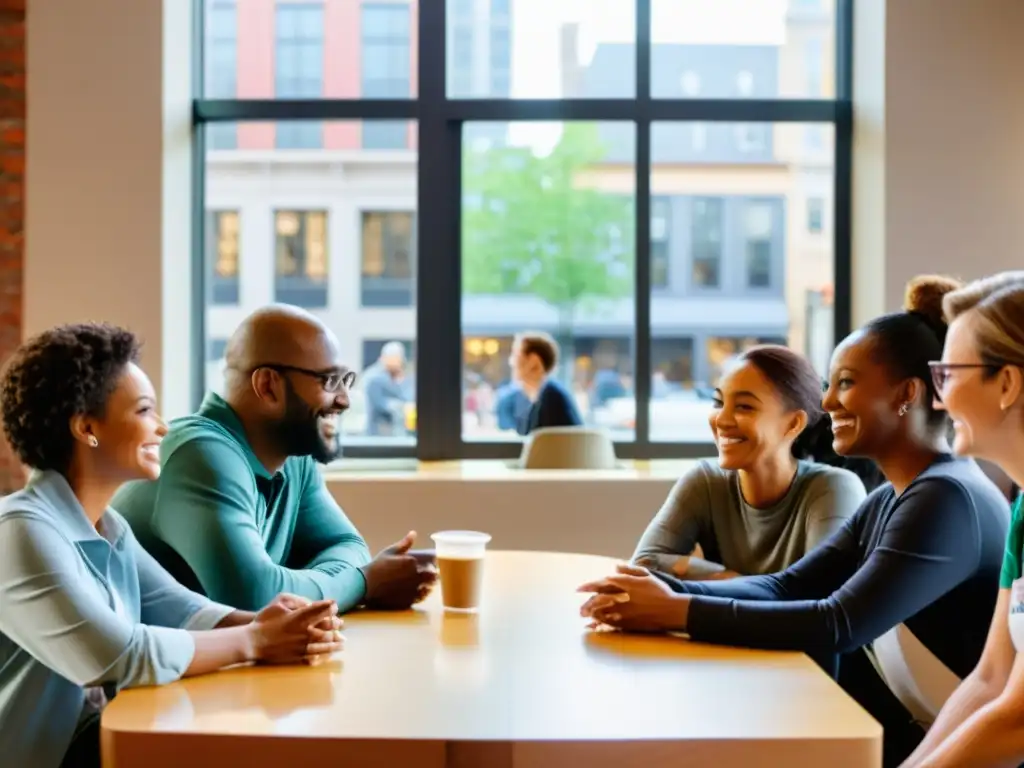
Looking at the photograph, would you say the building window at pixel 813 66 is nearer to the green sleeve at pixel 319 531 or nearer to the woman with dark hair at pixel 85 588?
the green sleeve at pixel 319 531

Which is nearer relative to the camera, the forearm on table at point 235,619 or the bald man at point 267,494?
the forearm on table at point 235,619

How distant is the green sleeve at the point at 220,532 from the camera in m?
1.90

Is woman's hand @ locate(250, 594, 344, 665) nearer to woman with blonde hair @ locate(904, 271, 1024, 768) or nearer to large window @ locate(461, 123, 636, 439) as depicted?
woman with blonde hair @ locate(904, 271, 1024, 768)

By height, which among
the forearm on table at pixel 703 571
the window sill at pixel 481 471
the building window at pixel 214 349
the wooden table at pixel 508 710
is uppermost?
the building window at pixel 214 349

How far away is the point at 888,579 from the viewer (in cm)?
178

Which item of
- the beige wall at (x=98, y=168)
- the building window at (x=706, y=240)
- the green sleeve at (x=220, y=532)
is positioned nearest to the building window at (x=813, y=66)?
the building window at (x=706, y=240)

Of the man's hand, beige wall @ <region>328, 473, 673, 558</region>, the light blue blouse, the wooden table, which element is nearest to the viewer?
the wooden table

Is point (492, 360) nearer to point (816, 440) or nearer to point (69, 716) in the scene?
point (816, 440)

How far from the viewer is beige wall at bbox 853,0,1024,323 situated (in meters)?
4.66

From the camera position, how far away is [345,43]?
5.08 m

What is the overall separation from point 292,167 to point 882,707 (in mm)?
3885

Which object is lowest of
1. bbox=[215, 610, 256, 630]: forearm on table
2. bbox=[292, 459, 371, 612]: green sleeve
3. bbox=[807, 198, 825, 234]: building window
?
bbox=[215, 610, 256, 630]: forearm on table

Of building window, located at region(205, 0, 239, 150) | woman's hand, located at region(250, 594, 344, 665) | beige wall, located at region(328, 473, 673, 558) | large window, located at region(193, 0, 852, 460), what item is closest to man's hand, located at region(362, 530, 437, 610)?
woman's hand, located at region(250, 594, 344, 665)

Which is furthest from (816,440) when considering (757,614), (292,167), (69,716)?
(292,167)
